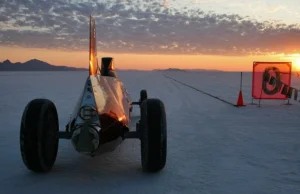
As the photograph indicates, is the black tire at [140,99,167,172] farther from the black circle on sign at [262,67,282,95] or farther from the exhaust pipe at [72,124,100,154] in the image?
the black circle on sign at [262,67,282,95]

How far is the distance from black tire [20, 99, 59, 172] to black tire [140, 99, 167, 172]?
161 centimetres

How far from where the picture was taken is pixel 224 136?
8133 mm

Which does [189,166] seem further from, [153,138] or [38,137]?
[38,137]

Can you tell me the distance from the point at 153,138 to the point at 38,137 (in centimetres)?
185

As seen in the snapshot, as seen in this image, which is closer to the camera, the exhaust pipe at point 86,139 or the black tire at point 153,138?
the exhaust pipe at point 86,139

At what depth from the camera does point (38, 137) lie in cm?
499

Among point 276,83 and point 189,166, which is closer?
point 189,166

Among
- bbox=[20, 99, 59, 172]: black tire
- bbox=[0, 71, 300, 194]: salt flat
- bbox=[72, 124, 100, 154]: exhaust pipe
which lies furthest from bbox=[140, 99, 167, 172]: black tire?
bbox=[20, 99, 59, 172]: black tire

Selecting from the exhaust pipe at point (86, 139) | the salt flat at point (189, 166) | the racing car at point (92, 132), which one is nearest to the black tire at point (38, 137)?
the racing car at point (92, 132)

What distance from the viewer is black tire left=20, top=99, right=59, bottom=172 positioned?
496cm

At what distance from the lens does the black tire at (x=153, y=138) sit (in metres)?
5.01

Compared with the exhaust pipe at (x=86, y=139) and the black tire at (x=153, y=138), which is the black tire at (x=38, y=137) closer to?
→ the exhaust pipe at (x=86, y=139)

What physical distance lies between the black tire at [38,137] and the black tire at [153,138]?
1.61 m

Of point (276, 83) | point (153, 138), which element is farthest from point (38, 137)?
point (276, 83)
